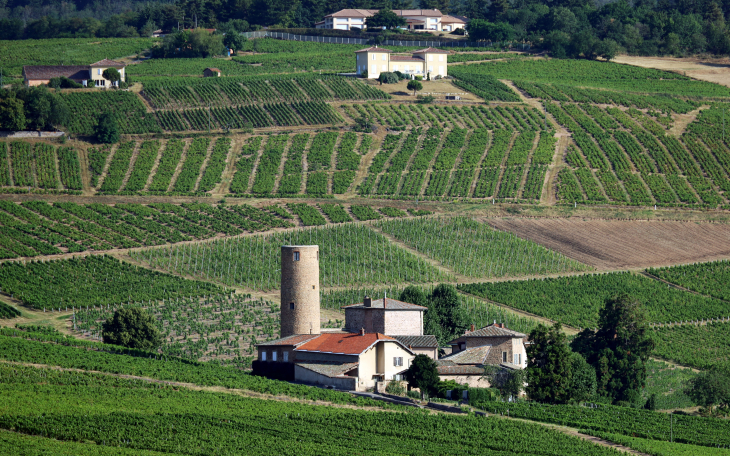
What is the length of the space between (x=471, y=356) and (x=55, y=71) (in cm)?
8160

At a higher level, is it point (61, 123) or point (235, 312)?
point (61, 123)

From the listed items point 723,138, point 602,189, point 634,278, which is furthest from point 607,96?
point 634,278

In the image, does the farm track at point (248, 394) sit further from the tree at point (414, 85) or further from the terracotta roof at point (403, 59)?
the terracotta roof at point (403, 59)

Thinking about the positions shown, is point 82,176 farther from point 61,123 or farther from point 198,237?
point 198,237

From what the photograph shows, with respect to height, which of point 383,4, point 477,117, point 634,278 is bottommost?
point 634,278

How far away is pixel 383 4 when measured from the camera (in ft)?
594

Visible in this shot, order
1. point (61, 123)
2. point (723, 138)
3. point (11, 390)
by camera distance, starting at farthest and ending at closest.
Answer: point (723, 138), point (61, 123), point (11, 390)

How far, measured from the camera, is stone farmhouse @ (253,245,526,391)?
190 feet

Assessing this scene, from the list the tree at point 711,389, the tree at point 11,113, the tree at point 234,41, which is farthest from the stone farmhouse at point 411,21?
the tree at point 711,389

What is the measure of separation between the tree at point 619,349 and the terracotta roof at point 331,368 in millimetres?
17017

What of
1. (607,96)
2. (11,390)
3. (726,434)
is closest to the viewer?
(11,390)

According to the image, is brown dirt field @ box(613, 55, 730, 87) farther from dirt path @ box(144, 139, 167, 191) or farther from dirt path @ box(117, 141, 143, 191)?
dirt path @ box(117, 141, 143, 191)

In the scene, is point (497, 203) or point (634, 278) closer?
point (634, 278)

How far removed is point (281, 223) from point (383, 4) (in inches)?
3723
